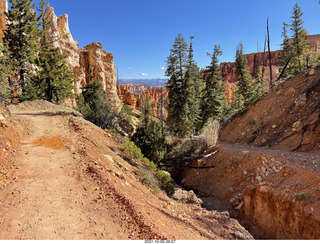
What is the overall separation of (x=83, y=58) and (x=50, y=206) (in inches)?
2070

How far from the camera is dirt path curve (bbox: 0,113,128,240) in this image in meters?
2.57

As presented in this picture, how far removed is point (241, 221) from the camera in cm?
680

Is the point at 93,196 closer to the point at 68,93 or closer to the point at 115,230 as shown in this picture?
the point at 115,230

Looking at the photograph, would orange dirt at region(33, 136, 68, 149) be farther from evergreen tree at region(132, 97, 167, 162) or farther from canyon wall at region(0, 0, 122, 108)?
canyon wall at region(0, 0, 122, 108)

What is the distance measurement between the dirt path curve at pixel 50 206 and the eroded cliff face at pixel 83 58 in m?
31.3

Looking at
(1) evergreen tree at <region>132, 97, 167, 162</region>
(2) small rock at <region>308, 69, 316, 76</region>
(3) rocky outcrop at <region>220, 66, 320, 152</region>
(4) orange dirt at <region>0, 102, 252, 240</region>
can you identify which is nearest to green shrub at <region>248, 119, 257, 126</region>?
(3) rocky outcrop at <region>220, 66, 320, 152</region>

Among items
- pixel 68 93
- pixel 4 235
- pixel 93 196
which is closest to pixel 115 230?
pixel 93 196

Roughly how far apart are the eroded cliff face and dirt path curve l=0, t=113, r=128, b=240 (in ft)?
103

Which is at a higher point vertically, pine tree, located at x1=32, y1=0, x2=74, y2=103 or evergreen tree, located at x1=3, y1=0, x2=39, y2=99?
evergreen tree, located at x1=3, y1=0, x2=39, y2=99

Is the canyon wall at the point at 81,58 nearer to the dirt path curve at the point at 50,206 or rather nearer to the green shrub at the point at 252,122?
the green shrub at the point at 252,122

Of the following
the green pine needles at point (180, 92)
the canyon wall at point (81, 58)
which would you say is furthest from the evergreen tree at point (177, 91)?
the canyon wall at point (81, 58)

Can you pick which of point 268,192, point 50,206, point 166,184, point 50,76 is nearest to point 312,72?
point 268,192

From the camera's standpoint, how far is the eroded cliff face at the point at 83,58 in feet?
129

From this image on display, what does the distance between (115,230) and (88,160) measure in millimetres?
2504
